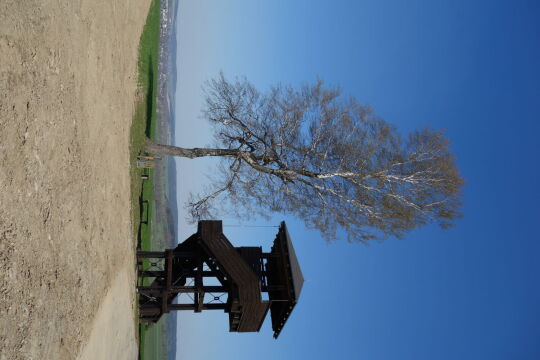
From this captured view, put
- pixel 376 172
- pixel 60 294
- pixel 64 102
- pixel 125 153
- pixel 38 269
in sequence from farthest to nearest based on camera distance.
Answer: pixel 376 172 < pixel 125 153 < pixel 64 102 < pixel 60 294 < pixel 38 269

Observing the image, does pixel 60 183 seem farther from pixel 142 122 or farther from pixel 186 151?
pixel 186 151

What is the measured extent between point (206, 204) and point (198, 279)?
764 centimetres

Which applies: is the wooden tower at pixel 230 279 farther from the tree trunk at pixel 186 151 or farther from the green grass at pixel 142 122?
the tree trunk at pixel 186 151

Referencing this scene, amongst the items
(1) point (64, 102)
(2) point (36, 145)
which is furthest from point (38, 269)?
(1) point (64, 102)

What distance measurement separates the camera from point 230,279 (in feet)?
63.7

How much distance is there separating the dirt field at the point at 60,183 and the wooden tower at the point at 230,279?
3450 millimetres

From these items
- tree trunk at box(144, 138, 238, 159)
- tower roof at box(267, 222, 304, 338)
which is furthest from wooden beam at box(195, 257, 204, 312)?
tree trunk at box(144, 138, 238, 159)

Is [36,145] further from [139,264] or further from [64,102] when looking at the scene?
[139,264]

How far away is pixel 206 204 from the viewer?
27359 millimetres

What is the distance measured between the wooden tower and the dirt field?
11.3 feet

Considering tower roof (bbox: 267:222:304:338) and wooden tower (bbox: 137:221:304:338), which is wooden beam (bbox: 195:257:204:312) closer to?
wooden tower (bbox: 137:221:304:338)

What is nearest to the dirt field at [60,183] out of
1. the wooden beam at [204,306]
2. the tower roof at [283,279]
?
the wooden beam at [204,306]

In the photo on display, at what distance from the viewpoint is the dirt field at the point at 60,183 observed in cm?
785

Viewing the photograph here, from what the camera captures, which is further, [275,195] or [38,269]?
[275,195]
